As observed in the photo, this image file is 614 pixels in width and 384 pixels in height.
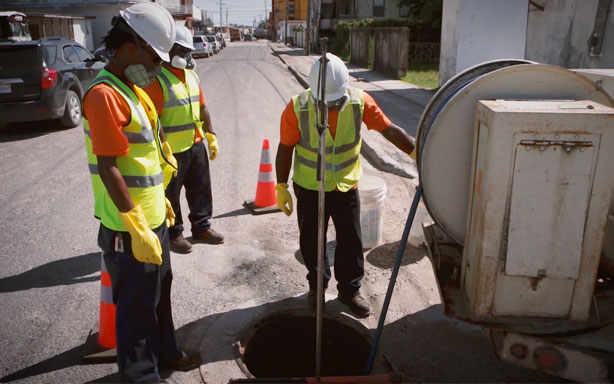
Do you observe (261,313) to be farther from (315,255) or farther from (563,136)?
(563,136)

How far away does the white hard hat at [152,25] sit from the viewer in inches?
99.7

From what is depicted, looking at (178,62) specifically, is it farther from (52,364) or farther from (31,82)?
(31,82)

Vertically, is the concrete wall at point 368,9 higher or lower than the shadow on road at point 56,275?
higher

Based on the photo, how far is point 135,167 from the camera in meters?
2.64

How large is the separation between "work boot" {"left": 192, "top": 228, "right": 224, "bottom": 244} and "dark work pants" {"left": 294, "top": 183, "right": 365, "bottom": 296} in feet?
4.91

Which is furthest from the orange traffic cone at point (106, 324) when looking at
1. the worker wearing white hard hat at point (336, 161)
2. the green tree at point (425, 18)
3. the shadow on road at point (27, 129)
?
the green tree at point (425, 18)

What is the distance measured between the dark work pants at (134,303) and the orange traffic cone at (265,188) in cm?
284

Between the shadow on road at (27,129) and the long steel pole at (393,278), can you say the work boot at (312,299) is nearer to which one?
the long steel pole at (393,278)

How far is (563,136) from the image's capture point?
2248 mm

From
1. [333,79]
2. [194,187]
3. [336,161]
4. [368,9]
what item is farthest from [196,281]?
[368,9]

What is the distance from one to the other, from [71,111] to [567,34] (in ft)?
34.3

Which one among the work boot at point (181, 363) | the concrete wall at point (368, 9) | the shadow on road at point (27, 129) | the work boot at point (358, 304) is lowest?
the work boot at point (181, 363)

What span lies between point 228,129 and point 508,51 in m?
7.91

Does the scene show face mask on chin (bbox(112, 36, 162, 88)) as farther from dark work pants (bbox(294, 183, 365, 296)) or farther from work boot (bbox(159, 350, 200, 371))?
work boot (bbox(159, 350, 200, 371))
